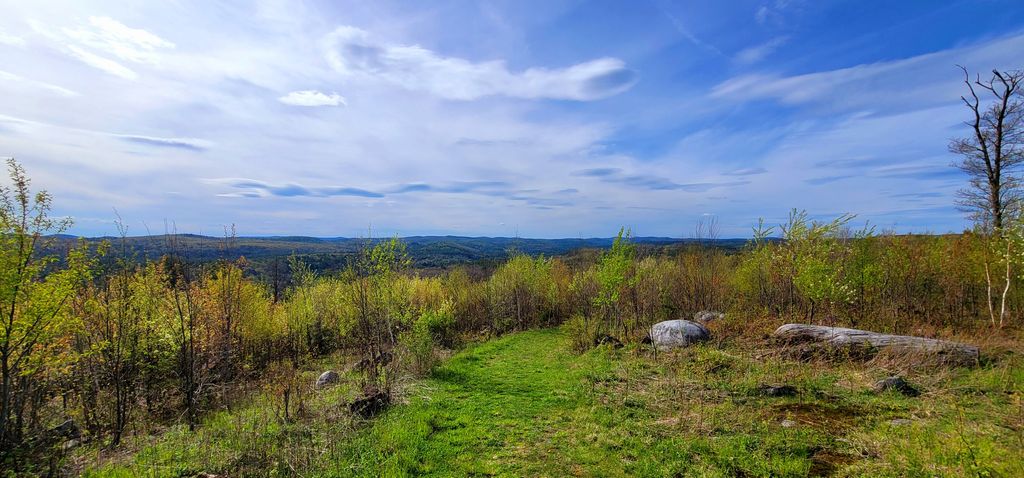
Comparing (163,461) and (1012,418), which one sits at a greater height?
(1012,418)

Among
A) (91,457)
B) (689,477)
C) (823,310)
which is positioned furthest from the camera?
(823,310)

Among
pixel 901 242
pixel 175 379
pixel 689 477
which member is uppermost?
pixel 901 242

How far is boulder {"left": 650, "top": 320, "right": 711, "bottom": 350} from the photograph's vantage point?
46.9ft

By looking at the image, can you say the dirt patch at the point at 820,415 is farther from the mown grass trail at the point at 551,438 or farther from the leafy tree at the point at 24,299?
the leafy tree at the point at 24,299

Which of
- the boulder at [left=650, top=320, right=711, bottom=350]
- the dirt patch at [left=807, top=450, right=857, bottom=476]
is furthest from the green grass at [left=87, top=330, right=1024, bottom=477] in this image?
the boulder at [left=650, top=320, right=711, bottom=350]

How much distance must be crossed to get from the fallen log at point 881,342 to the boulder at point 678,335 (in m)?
2.43

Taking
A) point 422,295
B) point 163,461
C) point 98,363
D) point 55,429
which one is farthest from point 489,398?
point 422,295

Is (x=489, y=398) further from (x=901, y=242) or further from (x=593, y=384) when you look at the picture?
(x=901, y=242)

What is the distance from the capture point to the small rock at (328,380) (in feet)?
42.0

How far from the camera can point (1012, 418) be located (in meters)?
6.39

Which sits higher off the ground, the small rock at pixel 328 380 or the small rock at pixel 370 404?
the small rock at pixel 370 404

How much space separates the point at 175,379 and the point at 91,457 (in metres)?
6.40

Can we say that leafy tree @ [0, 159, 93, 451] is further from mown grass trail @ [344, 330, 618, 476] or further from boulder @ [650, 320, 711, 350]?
boulder @ [650, 320, 711, 350]

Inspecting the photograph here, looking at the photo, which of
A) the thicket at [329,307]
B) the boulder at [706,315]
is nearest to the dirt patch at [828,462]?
the thicket at [329,307]
